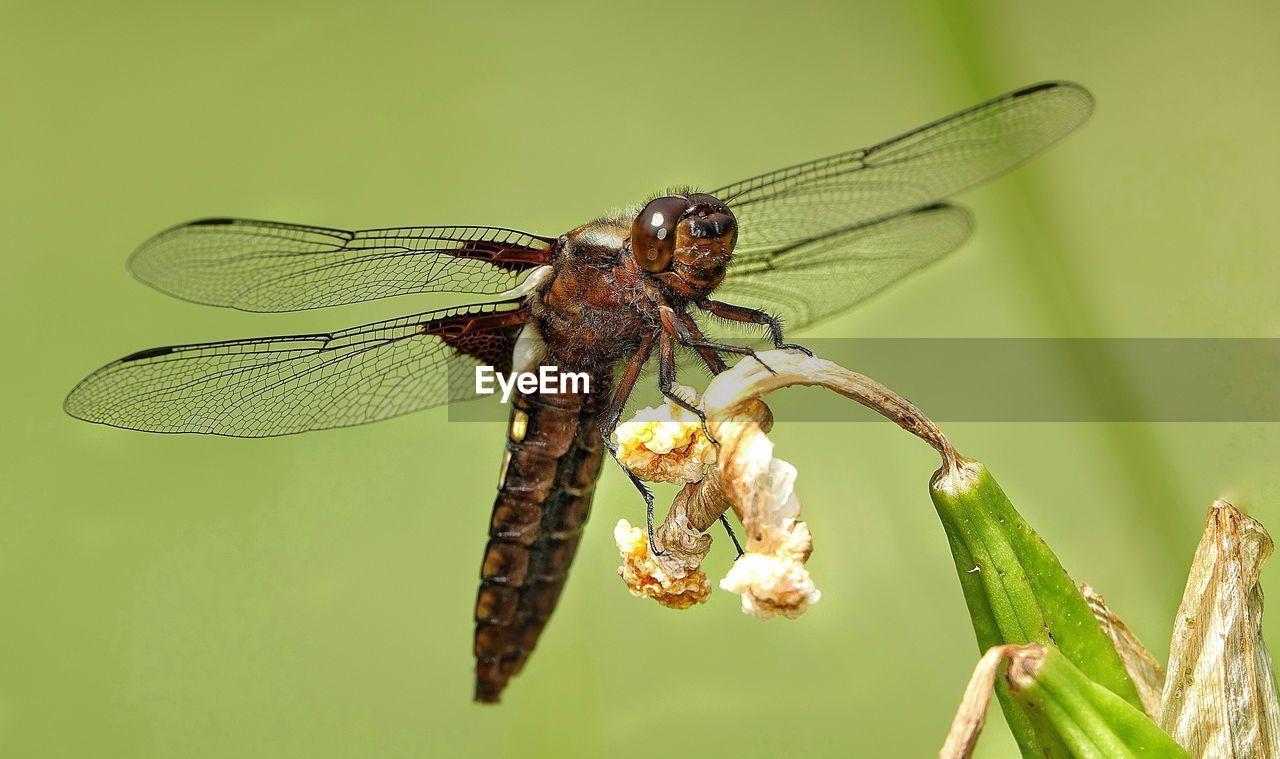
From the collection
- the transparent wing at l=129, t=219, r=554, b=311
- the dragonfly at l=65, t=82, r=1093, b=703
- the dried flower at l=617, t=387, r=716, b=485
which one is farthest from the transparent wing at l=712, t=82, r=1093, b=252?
the dried flower at l=617, t=387, r=716, b=485

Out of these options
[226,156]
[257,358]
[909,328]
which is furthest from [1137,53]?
[226,156]

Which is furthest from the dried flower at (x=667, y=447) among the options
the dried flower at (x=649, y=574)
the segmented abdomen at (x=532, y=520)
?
the segmented abdomen at (x=532, y=520)

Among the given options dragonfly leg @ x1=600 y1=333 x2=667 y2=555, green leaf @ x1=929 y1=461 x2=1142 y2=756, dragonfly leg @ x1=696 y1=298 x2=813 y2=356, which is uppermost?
dragonfly leg @ x1=696 y1=298 x2=813 y2=356

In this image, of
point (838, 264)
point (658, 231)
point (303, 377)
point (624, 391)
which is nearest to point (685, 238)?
point (658, 231)

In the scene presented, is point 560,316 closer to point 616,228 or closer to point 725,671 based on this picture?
point 616,228

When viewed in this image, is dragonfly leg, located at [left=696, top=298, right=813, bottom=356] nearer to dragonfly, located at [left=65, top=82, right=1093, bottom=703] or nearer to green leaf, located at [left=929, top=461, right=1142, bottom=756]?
dragonfly, located at [left=65, top=82, right=1093, bottom=703]

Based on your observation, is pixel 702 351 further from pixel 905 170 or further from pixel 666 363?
pixel 905 170
